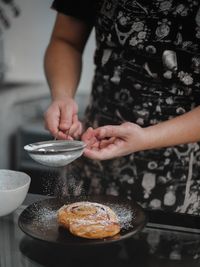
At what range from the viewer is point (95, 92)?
3.65 ft

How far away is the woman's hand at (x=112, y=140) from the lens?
86 cm

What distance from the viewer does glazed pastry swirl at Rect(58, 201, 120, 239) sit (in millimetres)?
695

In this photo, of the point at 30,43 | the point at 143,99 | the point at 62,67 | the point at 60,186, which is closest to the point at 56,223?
the point at 60,186

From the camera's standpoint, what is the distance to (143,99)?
40.0 inches

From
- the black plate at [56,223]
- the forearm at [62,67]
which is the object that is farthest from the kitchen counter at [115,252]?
the forearm at [62,67]

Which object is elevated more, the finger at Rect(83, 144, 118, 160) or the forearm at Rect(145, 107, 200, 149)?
the forearm at Rect(145, 107, 200, 149)

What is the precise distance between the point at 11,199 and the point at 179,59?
0.49m

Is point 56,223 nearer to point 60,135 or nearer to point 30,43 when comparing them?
point 60,135

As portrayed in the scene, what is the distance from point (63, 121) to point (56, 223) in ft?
0.90

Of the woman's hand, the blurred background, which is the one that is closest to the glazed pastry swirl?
the woman's hand

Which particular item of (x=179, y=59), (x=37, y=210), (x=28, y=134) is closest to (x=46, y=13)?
(x=28, y=134)

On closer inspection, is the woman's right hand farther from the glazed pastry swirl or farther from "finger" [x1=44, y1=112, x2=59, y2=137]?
the glazed pastry swirl

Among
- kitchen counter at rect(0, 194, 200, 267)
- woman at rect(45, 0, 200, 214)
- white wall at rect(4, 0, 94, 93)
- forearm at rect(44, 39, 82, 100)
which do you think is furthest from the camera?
white wall at rect(4, 0, 94, 93)

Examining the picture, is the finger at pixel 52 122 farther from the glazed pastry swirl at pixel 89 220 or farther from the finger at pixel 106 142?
the glazed pastry swirl at pixel 89 220
